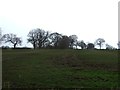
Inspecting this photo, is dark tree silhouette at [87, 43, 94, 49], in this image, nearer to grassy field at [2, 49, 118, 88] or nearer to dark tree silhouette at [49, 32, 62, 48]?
dark tree silhouette at [49, 32, 62, 48]

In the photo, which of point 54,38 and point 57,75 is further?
point 54,38

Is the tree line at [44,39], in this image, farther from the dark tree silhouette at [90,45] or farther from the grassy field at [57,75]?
the grassy field at [57,75]

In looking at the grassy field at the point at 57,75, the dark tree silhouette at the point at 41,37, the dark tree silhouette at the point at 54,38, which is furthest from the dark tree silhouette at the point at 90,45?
the grassy field at the point at 57,75

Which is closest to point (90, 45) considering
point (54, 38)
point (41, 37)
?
point (54, 38)

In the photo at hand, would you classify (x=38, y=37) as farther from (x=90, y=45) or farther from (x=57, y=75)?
(x=57, y=75)

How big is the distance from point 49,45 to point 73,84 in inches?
3386

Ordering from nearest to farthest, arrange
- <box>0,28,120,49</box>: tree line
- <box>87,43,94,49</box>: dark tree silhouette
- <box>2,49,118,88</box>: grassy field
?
<box>2,49,118,88</box>: grassy field → <box>0,28,120,49</box>: tree line → <box>87,43,94,49</box>: dark tree silhouette

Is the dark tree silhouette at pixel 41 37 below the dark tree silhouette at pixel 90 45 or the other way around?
the other way around

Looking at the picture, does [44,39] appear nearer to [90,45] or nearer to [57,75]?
[90,45]

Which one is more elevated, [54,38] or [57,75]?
[54,38]

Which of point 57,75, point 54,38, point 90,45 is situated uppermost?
point 54,38

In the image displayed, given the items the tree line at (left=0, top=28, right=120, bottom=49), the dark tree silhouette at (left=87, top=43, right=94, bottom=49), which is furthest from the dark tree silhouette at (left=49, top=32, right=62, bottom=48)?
the dark tree silhouette at (left=87, top=43, right=94, bottom=49)

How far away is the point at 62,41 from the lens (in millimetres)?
100812

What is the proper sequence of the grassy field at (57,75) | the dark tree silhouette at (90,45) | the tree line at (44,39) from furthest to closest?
the dark tree silhouette at (90,45) → the tree line at (44,39) → the grassy field at (57,75)
